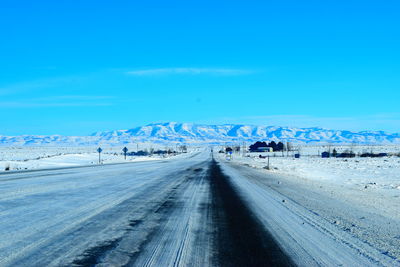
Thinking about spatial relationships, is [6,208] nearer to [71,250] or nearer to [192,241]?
[71,250]

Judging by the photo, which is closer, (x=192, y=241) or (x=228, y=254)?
(x=228, y=254)

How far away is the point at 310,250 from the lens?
6.79 meters

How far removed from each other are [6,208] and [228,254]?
737 centimetres

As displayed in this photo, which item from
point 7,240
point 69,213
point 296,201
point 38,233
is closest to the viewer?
point 7,240

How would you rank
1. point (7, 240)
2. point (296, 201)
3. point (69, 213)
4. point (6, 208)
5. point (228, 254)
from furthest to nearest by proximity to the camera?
point (296, 201), point (6, 208), point (69, 213), point (7, 240), point (228, 254)

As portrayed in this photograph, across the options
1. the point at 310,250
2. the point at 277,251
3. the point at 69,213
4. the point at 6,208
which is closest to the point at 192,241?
the point at 277,251

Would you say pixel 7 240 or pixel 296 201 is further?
pixel 296 201

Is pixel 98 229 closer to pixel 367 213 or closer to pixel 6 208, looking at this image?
pixel 6 208

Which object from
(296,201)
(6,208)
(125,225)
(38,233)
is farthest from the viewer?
→ (296,201)

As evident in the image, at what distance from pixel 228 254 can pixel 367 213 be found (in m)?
6.58

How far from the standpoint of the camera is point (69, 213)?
1032 centimetres

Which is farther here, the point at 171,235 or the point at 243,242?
the point at 171,235

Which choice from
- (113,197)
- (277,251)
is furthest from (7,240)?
(113,197)

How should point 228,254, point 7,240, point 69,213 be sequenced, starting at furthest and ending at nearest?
point 69,213 < point 7,240 < point 228,254
